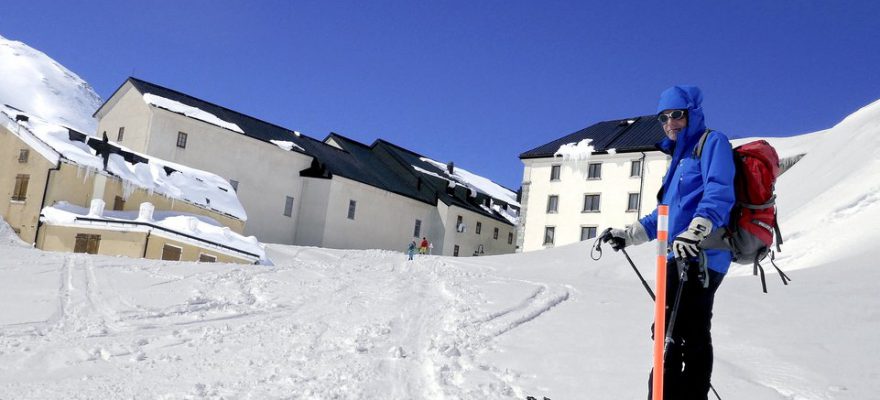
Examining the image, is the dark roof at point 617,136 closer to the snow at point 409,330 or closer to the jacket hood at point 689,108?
the snow at point 409,330

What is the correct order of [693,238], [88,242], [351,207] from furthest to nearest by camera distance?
[351,207] < [88,242] < [693,238]

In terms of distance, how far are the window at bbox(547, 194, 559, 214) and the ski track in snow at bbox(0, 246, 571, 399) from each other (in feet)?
95.7

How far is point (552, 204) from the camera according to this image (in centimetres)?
4269

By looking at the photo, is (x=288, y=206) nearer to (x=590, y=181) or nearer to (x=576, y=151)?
(x=576, y=151)

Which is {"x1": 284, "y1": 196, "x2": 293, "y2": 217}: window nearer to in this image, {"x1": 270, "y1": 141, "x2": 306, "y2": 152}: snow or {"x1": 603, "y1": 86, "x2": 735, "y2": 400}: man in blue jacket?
{"x1": 270, "y1": 141, "x2": 306, "y2": 152}: snow

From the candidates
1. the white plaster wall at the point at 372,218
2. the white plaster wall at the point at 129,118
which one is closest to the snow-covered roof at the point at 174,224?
the white plaster wall at the point at 129,118

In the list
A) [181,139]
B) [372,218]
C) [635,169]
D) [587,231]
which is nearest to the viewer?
[181,139]

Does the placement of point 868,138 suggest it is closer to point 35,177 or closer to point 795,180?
point 795,180

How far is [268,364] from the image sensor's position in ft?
20.2

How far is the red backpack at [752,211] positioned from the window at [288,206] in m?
41.5

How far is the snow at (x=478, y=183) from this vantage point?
59.0 meters

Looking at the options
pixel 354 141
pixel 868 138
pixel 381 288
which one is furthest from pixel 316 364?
pixel 354 141

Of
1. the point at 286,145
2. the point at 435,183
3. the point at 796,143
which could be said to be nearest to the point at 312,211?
the point at 286,145

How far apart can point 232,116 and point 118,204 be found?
1634 cm
